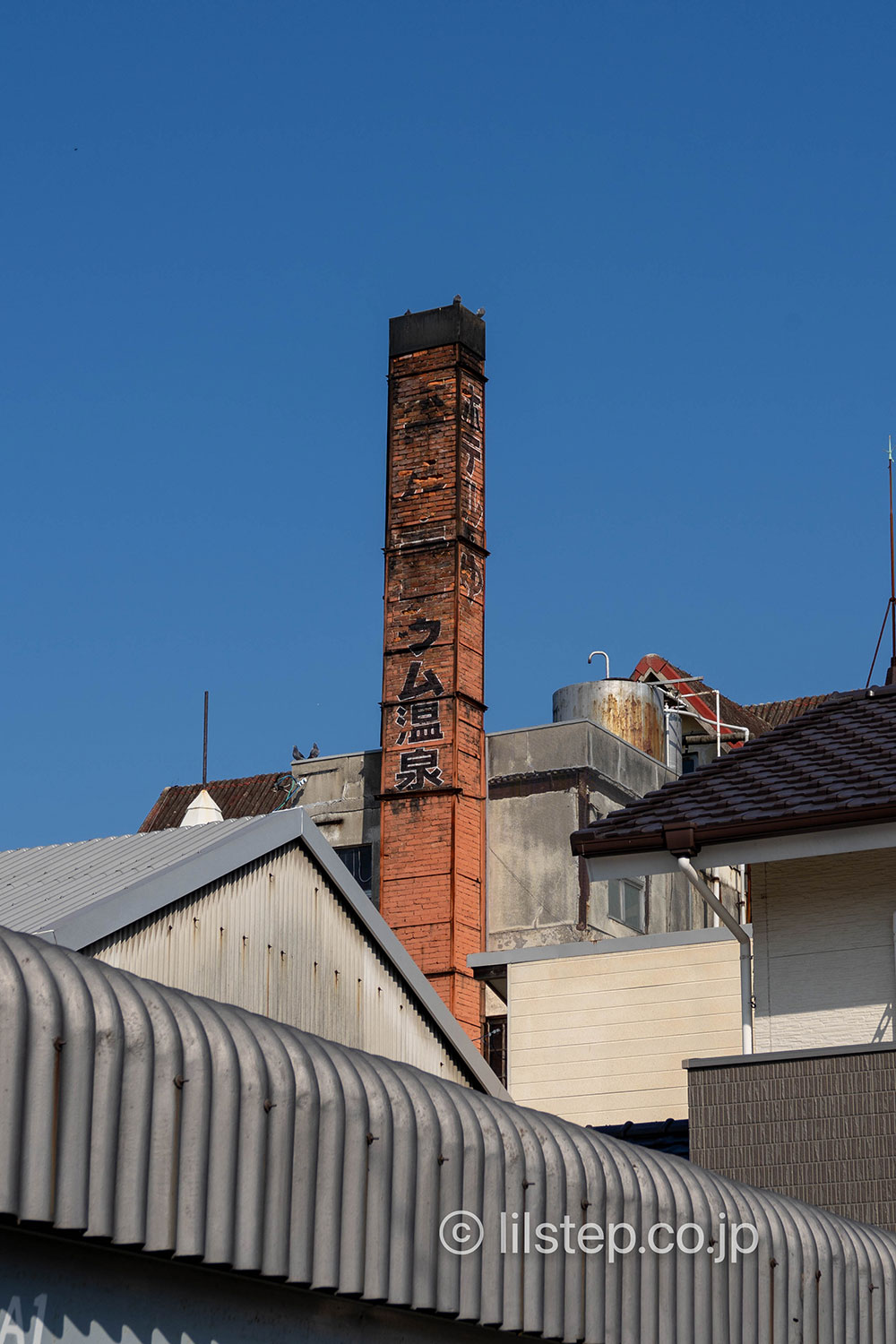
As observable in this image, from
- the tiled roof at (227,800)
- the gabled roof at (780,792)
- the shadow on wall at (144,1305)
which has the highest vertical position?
the tiled roof at (227,800)

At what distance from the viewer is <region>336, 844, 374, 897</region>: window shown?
35531mm

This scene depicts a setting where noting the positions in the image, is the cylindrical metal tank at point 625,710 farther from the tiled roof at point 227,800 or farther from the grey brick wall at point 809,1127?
the grey brick wall at point 809,1127

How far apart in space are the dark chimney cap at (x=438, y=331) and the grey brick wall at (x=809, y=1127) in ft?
86.0

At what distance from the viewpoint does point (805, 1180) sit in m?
11.2

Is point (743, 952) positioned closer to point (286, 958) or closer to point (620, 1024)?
point (286, 958)

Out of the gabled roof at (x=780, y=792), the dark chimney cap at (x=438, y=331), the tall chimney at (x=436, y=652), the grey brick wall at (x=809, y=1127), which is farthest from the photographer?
the dark chimney cap at (x=438, y=331)

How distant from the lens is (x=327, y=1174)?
698cm

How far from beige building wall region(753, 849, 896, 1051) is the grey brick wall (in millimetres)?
654

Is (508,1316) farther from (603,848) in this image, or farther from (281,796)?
(281,796)

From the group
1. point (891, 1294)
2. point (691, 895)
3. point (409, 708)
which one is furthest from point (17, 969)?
point (691, 895)

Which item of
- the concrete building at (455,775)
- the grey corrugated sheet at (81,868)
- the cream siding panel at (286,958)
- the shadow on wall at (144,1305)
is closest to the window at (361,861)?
the concrete building at (455,775)

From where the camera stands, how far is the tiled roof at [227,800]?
4544 centimetres

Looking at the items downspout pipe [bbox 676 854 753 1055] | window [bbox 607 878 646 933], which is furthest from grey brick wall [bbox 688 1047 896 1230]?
window [bbox 607 878 646 933]

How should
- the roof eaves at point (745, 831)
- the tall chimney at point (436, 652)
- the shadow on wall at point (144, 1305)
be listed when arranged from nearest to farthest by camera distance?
the shadow on wall at point (144, 1305)
the roof eaves at point (745, 831)
the tall chimney at point (436, 652)
